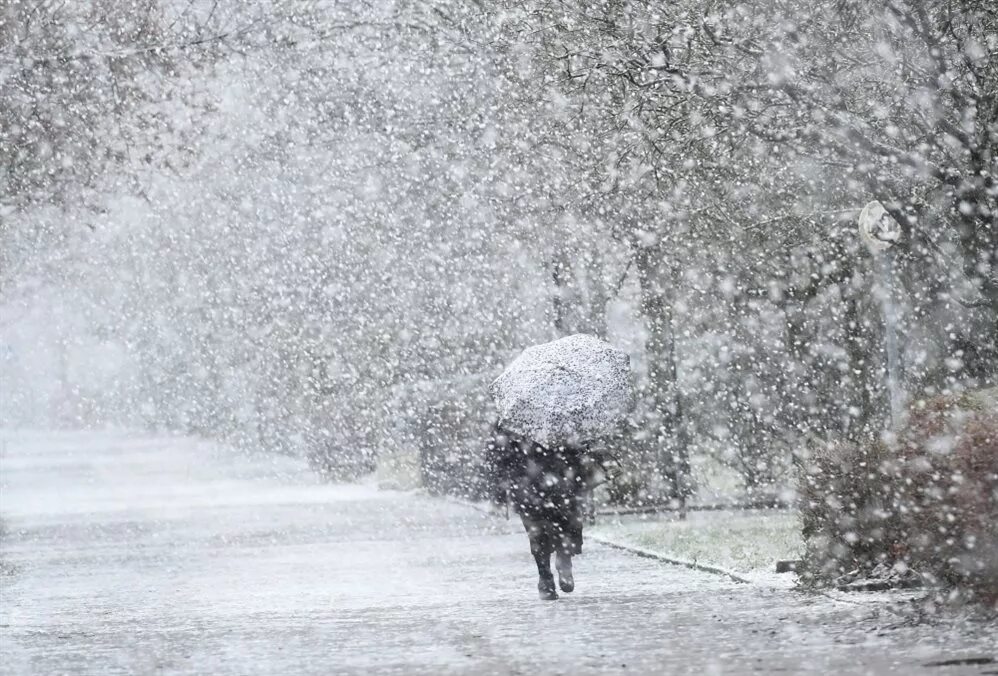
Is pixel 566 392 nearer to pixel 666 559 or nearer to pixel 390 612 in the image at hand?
pixel 390 612

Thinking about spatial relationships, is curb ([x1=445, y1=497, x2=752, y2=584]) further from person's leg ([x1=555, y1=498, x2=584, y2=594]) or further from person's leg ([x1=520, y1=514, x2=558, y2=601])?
person's leg ([x1=520, y1=514, x2=558, y2=601])

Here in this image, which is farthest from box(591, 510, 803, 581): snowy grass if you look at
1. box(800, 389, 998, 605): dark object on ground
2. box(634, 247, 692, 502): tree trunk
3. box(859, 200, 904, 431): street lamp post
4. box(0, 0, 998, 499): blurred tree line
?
box(859, 200, 904, 431): street lamp post

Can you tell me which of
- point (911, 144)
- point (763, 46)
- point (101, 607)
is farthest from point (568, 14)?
point (101, 607)

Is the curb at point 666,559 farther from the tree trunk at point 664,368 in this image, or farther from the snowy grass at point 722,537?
the tree trunk at point 664,368

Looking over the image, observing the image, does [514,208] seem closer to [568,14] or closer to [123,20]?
[123,20]

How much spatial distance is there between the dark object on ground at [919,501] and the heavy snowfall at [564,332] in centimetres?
3

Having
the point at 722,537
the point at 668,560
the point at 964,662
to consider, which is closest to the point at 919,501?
the point at 964,662

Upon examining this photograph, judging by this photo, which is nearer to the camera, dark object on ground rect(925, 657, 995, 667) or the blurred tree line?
dark object on ground rect(925, 657, 995, 667)

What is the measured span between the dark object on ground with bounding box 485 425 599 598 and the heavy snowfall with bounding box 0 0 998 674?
30 mm

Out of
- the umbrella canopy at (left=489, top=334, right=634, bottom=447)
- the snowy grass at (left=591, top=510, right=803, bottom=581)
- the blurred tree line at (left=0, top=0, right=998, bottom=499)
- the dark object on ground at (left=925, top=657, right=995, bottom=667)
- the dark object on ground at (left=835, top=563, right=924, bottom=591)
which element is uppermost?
the blurred tree line at (left=0, top=0, right=998, bottom=499)

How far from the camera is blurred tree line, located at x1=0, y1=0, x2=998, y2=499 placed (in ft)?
51.4

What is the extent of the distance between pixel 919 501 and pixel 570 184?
36.1 feet

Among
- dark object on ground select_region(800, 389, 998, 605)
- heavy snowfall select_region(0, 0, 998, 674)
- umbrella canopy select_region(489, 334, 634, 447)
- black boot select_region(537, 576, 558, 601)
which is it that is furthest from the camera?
umbrella canopy select_region(489, 334, 634, 447)

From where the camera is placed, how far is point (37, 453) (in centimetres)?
7994
